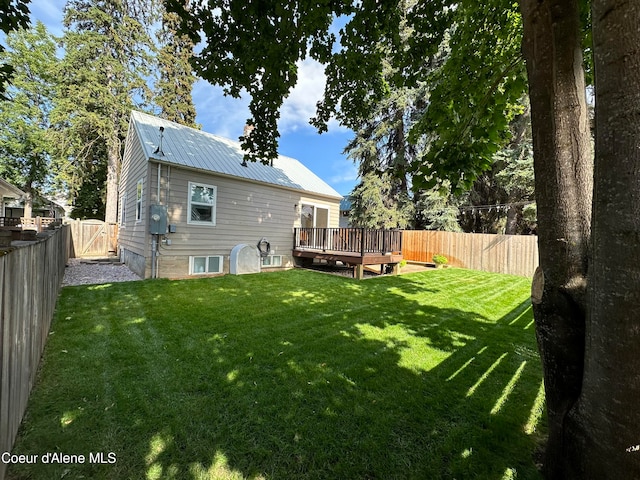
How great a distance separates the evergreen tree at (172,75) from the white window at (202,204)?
12.2m

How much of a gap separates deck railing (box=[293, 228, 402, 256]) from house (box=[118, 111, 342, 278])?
1115mm

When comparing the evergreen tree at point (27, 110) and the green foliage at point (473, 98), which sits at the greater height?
the evergreen tree at point (27, 110)

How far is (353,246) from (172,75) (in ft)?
54.4

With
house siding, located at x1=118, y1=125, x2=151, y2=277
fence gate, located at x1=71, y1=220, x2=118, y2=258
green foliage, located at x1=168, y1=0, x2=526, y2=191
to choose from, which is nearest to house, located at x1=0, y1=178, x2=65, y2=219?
fence gate, located at x1=71, y1=220, x2=118, y2=258

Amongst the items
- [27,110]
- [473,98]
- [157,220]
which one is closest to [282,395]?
[473,98]

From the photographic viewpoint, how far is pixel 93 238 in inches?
553

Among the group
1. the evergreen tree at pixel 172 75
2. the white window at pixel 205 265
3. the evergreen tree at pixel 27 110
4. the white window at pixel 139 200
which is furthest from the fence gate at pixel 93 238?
the evergreen tree at pixel 27 110

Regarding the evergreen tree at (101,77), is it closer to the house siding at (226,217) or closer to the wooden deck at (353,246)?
the house siding at (226,217)

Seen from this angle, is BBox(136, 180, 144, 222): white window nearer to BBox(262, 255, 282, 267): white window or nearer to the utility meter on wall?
the utility meter on wall

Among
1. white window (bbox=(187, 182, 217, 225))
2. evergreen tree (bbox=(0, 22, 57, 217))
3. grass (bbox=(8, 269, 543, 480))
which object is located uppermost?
evergreen tree (bbox=(0, 22, 57, 217))

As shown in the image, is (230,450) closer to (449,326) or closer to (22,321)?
(22,321)

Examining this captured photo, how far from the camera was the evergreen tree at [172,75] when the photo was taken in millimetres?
17391

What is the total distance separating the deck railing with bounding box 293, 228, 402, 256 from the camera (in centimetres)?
934

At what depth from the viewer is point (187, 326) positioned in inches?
174
